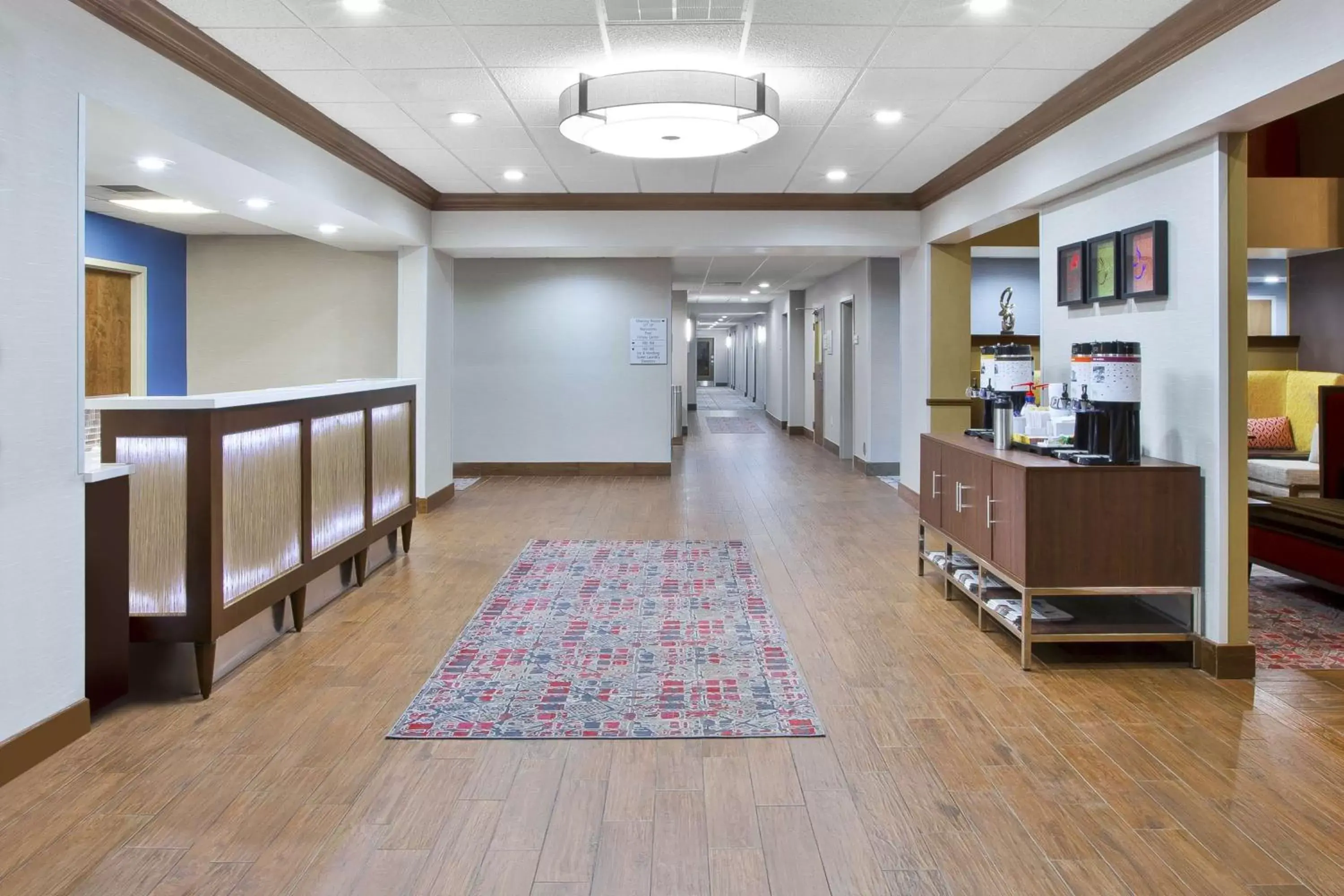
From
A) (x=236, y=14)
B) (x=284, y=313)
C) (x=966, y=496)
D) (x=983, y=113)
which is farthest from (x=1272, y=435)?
(x=284, y=313)

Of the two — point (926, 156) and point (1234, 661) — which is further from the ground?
point (926, 156)

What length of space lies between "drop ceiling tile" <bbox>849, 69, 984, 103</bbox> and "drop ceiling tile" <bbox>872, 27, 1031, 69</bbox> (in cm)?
6

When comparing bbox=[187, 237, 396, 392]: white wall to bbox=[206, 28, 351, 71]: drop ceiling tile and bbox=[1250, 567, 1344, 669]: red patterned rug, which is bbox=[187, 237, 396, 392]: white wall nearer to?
bbox=[206, 28, 351, 71]: drop ceiling tile

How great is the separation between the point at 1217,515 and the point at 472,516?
187 inches

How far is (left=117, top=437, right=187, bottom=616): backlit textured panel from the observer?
2.97 metres

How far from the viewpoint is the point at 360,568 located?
15.0 feet

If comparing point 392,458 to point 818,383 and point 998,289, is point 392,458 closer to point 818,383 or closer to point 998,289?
point 998,289

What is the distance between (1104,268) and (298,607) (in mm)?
3630

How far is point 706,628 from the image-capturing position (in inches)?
149

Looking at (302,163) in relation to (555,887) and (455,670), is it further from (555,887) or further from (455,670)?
(555,887)

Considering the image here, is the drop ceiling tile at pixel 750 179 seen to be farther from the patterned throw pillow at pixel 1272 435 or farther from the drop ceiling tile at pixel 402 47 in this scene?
the patterned throw pillow at pixel 1272 435

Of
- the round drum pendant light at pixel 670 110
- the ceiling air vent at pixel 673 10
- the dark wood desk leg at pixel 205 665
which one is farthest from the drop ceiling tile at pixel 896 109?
the dark wood desk leg at pixel 205 665

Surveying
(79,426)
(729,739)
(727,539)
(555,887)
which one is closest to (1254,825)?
(729,739)

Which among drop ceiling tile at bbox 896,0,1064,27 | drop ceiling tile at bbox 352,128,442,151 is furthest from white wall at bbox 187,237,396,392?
drop ceiling tile at bbox 896,0,1064,27
